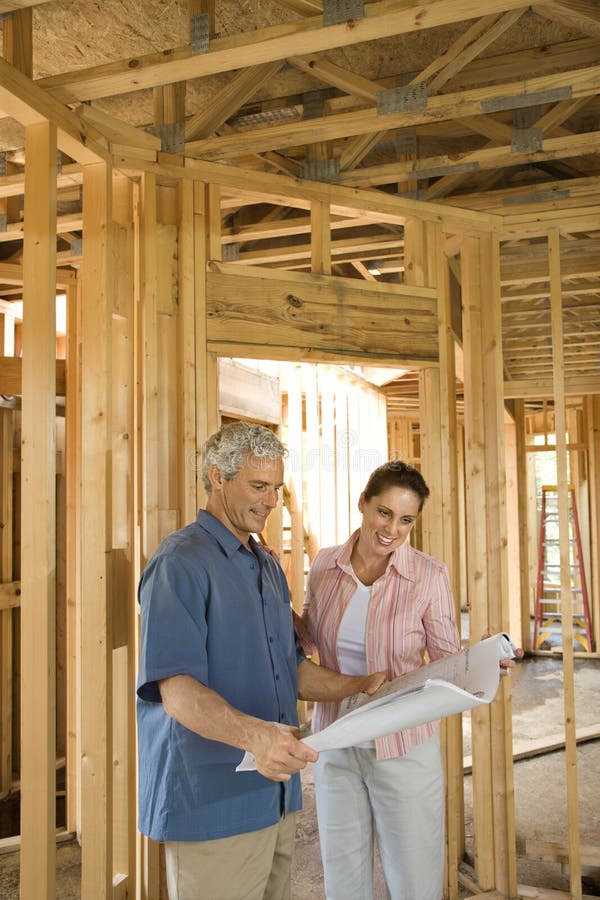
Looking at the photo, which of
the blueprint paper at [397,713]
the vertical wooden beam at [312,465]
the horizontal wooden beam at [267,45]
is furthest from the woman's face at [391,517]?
the vertical wooden beam at [312,465]

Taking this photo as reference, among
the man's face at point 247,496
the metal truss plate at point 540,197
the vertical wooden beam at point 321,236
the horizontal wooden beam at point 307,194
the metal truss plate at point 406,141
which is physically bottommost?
the man's face at point 247,496

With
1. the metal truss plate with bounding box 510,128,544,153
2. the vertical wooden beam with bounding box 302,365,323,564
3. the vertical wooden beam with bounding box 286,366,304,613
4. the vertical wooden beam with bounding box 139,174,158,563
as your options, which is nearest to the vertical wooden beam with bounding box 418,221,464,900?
the metal truss plate with bounding box 510,128,544,153

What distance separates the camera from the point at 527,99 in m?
2.50

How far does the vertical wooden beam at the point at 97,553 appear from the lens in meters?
2.43

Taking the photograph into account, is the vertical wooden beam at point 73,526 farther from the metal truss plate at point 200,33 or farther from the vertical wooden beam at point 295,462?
the vertical wooden beam at point 295,462

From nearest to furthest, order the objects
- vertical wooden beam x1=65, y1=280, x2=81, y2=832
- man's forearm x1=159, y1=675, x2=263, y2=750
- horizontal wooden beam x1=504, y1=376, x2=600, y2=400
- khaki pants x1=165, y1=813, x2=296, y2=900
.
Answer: man's forearm x1=159, y1=675, x2=263, y2=750 → khaki pants x1=165, y1=813, x2=296, y2=900 → vertical wooden beam x1=65, y1=280, x2=81, y2=832 → horizontal wooden beam x1=504, y1=376, x2=600, y2=400

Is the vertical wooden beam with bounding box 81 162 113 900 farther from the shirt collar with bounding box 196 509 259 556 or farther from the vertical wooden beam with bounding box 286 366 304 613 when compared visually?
the vertical wooden beam with bounding box 286 366 304 613

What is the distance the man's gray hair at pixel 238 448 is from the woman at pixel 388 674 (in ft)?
1.86

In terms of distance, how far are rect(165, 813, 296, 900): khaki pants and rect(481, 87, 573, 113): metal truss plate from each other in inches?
92.0

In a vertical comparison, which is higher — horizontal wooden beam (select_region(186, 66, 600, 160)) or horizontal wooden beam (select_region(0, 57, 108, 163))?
horizontal wooden beam (select_region(186, 66, 600, 160))

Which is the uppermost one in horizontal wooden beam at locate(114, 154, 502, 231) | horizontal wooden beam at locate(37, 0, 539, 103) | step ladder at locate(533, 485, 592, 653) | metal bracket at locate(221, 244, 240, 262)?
metal bracket at locate(221, 244, 240, 262)

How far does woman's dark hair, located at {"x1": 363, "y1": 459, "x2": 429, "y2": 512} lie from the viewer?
232 cm

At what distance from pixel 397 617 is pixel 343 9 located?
1787 millimetres

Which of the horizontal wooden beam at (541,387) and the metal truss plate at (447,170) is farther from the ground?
the metal truss plate at (447,170)
